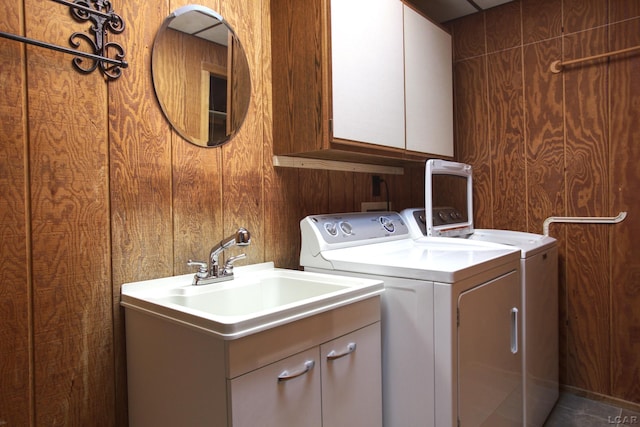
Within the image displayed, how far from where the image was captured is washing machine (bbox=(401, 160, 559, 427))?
1.89 m

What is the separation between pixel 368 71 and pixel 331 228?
29.2 inches

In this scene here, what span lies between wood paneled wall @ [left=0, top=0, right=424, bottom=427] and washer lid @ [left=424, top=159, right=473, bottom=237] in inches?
42.8

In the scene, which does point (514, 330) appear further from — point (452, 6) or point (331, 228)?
point (452, 6)

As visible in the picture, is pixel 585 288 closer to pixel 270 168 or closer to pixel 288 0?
pixel 270 168

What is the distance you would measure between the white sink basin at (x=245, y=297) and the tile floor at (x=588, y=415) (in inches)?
61.4

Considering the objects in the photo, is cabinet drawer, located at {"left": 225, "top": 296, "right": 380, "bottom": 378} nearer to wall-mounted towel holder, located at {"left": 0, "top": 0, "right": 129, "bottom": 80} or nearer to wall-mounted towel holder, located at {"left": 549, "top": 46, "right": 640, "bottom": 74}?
wall-mounted towel holder, located at {"left": 0, "top": 0, "right": 129, "bottom": 80}

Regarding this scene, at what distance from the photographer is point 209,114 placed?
1.62m

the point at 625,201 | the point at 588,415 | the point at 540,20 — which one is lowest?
the point at 588,415

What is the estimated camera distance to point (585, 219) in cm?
235

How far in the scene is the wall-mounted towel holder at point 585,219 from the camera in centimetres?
225

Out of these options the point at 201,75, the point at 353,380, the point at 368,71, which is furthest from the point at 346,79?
the point at 353,380

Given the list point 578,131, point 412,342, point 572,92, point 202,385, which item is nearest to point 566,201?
point 578,131

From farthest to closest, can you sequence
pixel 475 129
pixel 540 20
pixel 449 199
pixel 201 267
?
pixel 449 199 → pixel 475 129 → pixel 540 20 → pixel 201 267

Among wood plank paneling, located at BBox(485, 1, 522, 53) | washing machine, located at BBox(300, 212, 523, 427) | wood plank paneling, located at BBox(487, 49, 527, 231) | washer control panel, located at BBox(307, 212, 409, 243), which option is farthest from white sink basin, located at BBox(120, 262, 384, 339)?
wood plank paneling, located at BBox(485, 1, 522, 53)
